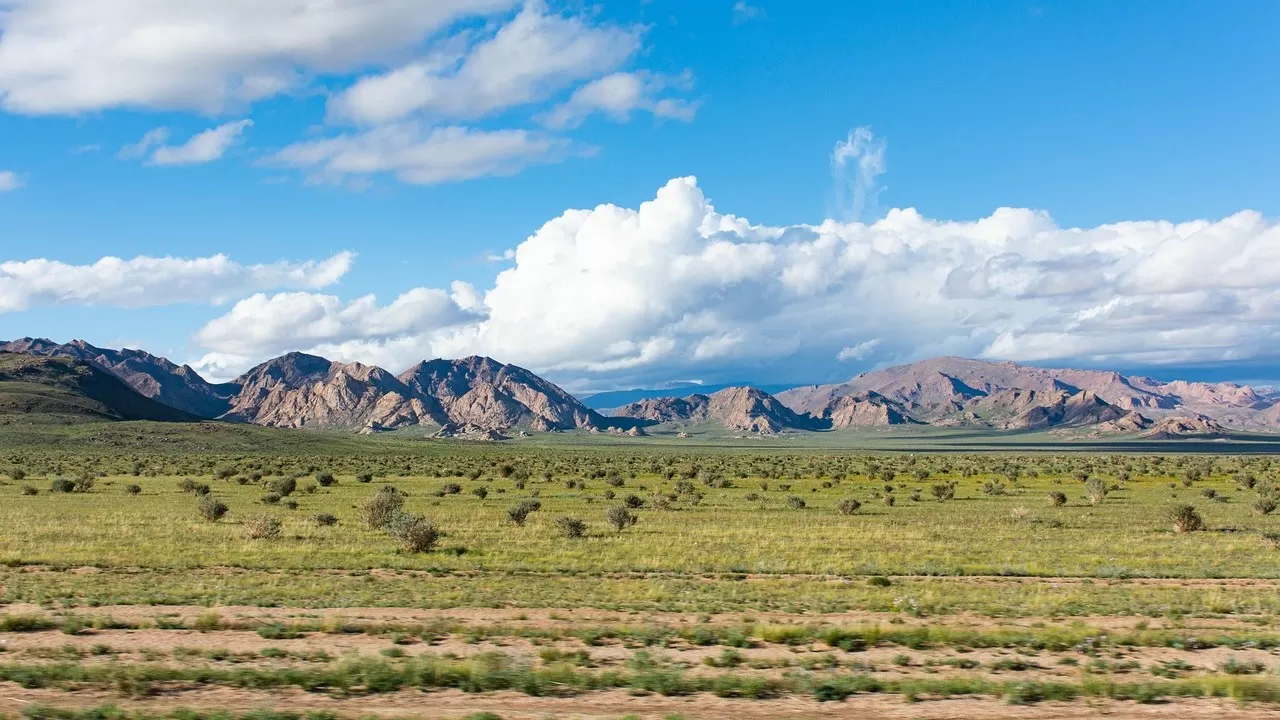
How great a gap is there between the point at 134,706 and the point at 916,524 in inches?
1395

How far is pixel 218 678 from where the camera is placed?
45.1 feet

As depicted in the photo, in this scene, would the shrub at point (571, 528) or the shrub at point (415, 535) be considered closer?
the shrub at point (415, 535)

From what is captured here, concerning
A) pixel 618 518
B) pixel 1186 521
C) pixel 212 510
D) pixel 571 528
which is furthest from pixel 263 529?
pixel 1186 521

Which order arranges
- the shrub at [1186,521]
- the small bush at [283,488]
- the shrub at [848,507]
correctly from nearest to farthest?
the shrub at [1186,521] → the shrub at [848,507] → the small bush at [283,488]

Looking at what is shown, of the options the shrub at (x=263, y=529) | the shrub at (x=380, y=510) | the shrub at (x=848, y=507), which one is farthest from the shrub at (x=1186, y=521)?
the shrub at (x=263, y=529)

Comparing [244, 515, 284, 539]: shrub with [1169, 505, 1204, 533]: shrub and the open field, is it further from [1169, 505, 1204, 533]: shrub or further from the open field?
[1169, 505, 1204, 533]: shrub

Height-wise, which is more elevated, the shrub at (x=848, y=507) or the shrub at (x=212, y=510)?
the shrub at (x=212, y=510)

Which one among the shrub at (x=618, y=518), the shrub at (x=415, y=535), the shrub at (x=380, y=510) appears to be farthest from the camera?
the shrub at (x=380, y=510)

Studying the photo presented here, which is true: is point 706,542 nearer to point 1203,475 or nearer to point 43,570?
point 43,570

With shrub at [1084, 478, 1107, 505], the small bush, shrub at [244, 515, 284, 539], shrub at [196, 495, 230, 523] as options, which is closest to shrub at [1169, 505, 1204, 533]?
shrub at [1084, 478, 1107, 505]

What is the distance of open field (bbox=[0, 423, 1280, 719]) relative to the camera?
13.3 m

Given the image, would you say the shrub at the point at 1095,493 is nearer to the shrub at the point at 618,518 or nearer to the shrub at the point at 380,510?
the shrub at the point at 618,518

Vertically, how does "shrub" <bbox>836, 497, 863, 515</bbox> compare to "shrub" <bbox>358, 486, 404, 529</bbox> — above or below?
below

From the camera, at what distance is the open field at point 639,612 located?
523 inches
